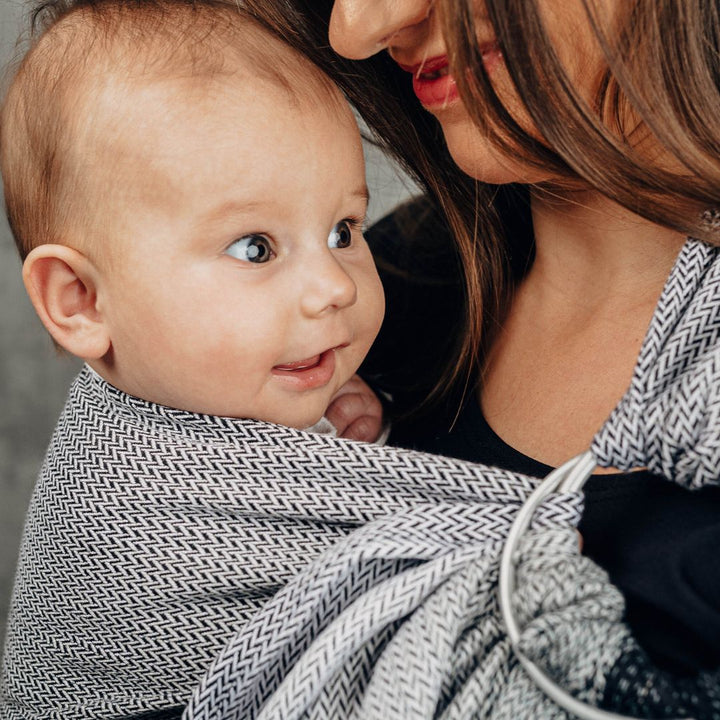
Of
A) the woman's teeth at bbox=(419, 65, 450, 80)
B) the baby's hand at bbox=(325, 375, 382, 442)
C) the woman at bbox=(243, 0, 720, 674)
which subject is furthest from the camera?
the baby's hand at bbox=(325, 375, 382, 442)

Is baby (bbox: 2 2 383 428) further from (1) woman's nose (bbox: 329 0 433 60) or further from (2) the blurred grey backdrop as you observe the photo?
(2) the blurred grey backdrop

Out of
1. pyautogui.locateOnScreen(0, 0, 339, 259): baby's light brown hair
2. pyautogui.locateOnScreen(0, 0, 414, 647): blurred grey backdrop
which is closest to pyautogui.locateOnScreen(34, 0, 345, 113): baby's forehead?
pyautogui.locateOnScreen(0, 0, 339, 259): baby's light brown hair

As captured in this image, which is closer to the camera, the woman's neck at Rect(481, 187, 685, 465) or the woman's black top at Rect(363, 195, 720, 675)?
the woman's black top at Rect(363, 195, 720, 675)

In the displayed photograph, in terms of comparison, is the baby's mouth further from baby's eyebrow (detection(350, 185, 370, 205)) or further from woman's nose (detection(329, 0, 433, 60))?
woman's nose (detection(329, 0, 433, 60))

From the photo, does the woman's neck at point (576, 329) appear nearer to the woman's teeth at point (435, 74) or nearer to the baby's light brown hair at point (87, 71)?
the woman's teeth at point (435, 74)

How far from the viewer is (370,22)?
788mm

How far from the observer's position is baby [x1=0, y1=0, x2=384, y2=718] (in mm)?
763

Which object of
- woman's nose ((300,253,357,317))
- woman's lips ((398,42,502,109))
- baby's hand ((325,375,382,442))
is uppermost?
woman's lips ((398,42,502,109))

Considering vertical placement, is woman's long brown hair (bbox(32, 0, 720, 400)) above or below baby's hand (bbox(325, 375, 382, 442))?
above

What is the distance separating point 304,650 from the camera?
68 cm

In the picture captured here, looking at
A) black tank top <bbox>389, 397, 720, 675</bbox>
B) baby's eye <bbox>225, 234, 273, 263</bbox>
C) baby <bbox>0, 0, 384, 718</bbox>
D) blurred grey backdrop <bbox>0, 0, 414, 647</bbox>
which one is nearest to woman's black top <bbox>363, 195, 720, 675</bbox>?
black tank top <bbox>389, 397, 720, 675</bbox>

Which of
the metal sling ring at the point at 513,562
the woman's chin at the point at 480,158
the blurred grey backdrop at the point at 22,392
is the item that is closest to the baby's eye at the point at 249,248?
the woman's chin at the point at 480,158

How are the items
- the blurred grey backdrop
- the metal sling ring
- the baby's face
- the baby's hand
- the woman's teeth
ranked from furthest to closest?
the blurred grey backdrop
the baby's hand
the woman's teeth
the baby's face
the metal sling ring

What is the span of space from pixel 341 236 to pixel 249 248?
0.12 m
